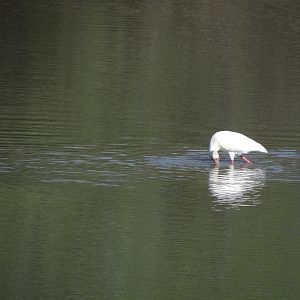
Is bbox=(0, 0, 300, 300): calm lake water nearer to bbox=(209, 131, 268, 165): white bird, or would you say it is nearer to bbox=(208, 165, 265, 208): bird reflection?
bbox=(208, 165, 265, 208): bird reflection

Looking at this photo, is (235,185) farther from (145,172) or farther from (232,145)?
(232,145)

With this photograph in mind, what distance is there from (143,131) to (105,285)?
8031mm

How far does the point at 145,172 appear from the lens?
680 inches

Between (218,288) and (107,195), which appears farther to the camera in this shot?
(107,195)

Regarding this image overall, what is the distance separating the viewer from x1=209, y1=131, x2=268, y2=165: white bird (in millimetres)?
18000

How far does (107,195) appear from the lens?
16031 millimetres

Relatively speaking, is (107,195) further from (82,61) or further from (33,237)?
(82,61)

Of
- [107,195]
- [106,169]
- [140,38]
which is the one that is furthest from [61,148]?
[140,38]

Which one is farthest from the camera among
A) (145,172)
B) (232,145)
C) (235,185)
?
(232,145)

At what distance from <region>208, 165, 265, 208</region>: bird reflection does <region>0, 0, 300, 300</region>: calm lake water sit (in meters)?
0.03

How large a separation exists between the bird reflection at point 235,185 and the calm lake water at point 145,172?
0.11 ft

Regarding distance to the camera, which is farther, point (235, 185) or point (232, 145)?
point (232, 145)

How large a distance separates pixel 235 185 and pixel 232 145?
1.41 m

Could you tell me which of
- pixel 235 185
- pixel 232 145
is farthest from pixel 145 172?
pixel 232 145
